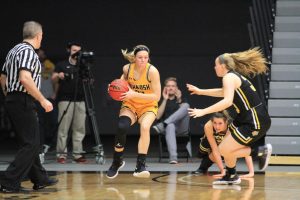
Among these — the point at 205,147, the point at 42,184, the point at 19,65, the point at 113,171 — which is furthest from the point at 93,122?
the point at 19,65

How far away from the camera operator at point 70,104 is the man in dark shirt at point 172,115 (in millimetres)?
1183

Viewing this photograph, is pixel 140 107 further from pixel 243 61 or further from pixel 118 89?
pixel 243 61

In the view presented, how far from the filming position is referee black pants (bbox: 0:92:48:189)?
23.0 feet

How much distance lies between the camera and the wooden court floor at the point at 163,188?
7004mm

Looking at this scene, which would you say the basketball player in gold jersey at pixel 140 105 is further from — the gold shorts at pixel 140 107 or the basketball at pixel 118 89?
the basketball at pixel 118 89

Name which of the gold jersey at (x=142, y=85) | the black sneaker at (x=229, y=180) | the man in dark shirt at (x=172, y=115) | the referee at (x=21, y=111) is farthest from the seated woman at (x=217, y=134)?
the referee at (x=21, y=111)

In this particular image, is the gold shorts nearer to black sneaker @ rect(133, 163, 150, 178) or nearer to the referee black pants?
black sneaker @ rect(133, 163, 150, 178)

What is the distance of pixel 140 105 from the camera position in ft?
27.6

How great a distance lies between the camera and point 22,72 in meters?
6.95

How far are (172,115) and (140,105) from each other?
2.65 metres

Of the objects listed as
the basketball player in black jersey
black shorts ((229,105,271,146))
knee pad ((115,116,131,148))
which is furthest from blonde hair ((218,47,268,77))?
knee pad ((115,116,131,148))

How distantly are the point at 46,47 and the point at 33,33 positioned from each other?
9.06 meters

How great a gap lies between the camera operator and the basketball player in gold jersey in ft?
7.41

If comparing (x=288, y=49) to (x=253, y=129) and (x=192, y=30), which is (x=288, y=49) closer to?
(x=253, y=129)
